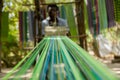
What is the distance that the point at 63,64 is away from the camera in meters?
1.93

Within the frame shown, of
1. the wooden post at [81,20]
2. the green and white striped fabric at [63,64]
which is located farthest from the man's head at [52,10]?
the wooden post at [81,20]

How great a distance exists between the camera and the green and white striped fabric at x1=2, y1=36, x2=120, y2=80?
56.4 inches

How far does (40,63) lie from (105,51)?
7669mm

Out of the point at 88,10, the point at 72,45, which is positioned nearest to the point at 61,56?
the point at 72,45

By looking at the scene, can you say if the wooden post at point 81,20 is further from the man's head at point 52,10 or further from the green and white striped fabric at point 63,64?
the green and white striped fabric at point 63,64

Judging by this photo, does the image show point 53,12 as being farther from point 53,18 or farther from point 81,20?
point 81,20

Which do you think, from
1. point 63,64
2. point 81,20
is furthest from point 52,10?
point 81,20

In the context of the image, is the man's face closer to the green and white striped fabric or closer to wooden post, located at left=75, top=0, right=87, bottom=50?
the green and white striped fabric

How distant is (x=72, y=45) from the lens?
1935 mm

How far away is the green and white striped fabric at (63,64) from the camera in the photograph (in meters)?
1.43

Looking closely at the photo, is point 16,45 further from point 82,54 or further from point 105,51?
point 82,54

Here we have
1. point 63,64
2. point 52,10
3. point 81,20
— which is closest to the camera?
point 63,64

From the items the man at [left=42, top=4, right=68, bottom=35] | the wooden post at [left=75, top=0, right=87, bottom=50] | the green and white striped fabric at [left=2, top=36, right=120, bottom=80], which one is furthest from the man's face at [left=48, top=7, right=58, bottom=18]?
the wooden post at [left=75, top=0, right=87, bottom=50]

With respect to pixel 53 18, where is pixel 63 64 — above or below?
below
